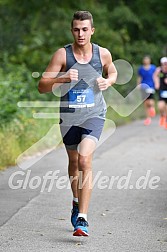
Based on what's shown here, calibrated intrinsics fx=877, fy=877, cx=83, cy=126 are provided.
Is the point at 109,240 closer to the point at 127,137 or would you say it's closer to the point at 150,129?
the point at 127,137

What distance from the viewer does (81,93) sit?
25.2ft

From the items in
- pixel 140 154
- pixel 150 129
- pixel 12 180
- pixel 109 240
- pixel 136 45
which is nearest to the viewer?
pixel 109 240

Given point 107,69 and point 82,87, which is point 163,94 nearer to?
point 107,69

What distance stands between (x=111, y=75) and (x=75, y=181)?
1032mm

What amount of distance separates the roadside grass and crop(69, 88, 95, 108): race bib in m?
4.82

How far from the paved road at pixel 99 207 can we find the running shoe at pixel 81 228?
0.07 metres

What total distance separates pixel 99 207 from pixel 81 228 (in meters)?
1.93

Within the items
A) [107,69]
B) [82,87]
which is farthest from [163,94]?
[82,87]

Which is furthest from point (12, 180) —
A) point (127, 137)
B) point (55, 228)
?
point (127, 137)

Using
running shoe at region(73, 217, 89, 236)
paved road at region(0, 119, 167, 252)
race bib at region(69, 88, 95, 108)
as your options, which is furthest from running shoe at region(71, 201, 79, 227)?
race bib at region(69, 88, 95, 108)

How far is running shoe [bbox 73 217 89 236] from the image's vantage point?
291 inches

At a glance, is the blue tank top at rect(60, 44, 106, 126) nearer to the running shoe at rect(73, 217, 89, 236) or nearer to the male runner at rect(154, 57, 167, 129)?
the running shoe at rect(73, 217, 89, 236)

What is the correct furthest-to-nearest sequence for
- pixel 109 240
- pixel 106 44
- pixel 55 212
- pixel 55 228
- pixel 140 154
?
pixel 106 44, pixel 140 154, pixel 55 212, pixel 55 228, pixel 109 240

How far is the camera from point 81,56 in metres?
7.68
